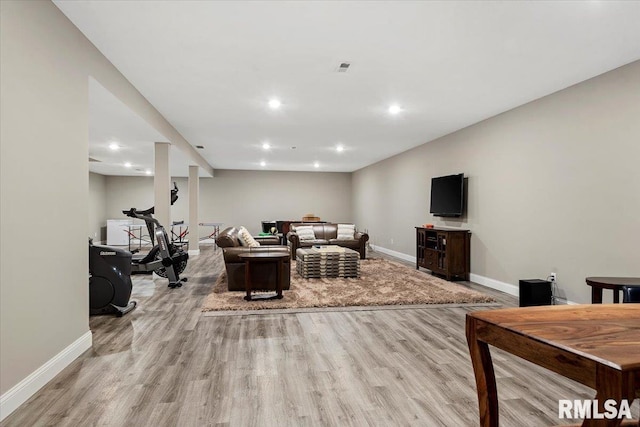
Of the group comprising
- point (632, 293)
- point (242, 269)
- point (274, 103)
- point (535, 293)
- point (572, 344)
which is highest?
point (274, 103)

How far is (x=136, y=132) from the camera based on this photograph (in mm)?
5547

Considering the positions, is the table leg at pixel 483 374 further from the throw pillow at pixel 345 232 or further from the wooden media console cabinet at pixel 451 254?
the throw pillow at pixel 345 232

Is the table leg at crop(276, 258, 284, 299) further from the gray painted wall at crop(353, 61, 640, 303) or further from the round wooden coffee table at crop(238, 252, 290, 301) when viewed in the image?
the gray painted wall at crop(353, 61, 640, 303)

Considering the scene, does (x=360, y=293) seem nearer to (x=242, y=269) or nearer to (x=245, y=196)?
(x=242, y=269)

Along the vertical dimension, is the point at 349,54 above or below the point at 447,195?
above

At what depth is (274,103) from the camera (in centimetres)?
489

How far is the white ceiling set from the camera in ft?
8.82

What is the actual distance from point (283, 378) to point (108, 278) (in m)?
2.42

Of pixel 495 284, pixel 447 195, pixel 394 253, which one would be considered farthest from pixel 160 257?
pixel 394 253

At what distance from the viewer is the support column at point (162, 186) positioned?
5.94 meters

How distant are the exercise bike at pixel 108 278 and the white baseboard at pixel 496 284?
191 inches

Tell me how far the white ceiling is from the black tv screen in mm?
1094

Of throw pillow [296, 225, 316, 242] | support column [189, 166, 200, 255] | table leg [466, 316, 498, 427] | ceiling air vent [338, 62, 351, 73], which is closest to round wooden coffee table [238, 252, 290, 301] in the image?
ceiling air vent [338, 62, 351, 73]

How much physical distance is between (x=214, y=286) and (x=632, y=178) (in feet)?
17.0
